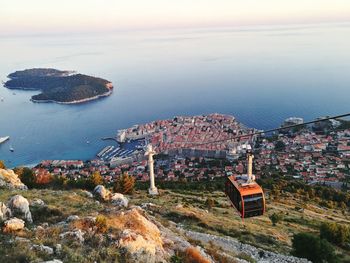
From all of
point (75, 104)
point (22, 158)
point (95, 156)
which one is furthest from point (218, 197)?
point (75, 104)

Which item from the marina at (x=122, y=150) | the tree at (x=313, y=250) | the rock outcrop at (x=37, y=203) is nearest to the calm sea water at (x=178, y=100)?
the marina at (x=122, y=150)

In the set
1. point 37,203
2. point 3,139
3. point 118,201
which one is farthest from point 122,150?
point 37,203

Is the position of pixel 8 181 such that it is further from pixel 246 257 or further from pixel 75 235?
pixel 246 257

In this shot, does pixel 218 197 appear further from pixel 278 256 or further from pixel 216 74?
pixel 216 74

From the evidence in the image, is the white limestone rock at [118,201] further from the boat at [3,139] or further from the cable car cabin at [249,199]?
the boat at [3,139]

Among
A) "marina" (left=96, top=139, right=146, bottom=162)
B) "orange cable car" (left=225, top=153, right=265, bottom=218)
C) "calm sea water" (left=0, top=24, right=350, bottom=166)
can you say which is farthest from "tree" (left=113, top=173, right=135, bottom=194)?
"calm sea water" (left=0, top=24, right=350, bottom=166)

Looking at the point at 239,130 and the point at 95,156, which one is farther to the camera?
the point at 239,130

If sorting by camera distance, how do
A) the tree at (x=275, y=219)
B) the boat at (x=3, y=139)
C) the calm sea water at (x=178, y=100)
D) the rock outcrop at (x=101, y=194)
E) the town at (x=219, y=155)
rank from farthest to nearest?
the calm sea water at (x=178, y=100) → the boat at (x=3, y=139) → the town at (x=219, y=155) → the tree at (x=275, y=219) → the rock outcrop at (x=101, y=194)
